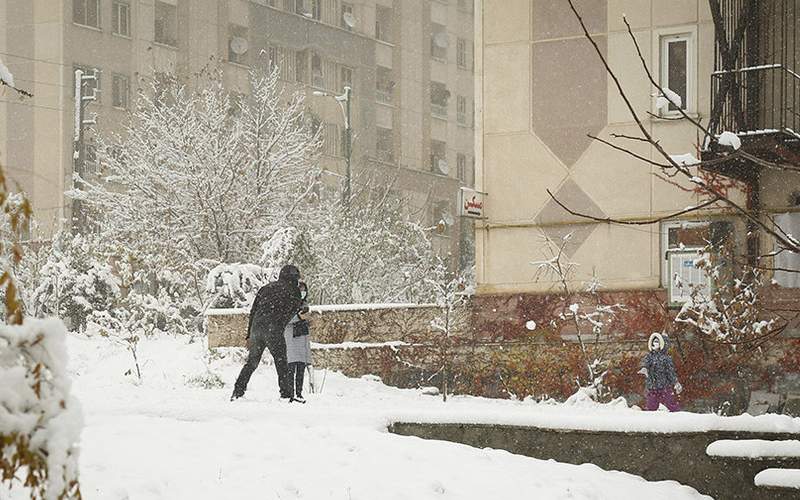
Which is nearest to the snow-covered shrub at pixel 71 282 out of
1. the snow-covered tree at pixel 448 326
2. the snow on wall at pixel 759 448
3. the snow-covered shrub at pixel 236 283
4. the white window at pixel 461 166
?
the snow-covered shrub at pixel 236 283

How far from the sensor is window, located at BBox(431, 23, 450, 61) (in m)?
64.2

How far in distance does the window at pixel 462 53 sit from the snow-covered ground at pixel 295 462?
53.6m

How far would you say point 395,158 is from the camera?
61.5 m

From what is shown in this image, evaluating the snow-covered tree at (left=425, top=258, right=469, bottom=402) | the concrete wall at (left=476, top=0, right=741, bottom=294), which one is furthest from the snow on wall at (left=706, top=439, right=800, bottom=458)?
the concrete wall at (left=476, top=0, right=741, bottom=294)

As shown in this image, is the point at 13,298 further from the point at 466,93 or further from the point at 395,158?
the point at 466,93

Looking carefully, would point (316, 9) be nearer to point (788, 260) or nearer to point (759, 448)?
point (788, 260)

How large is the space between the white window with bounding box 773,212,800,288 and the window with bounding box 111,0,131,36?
3222cm

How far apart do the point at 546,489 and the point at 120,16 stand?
42.3m

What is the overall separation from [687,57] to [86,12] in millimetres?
29732

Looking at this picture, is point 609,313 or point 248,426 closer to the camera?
point 248,426

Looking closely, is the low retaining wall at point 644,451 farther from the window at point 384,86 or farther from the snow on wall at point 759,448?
the window at point 384,86

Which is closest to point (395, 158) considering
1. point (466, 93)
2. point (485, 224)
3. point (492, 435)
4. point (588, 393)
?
point (466, 93)

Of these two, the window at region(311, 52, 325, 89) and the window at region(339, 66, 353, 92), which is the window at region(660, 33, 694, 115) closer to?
the window at region(311, 52, 325, 89)

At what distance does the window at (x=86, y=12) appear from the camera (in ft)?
159
